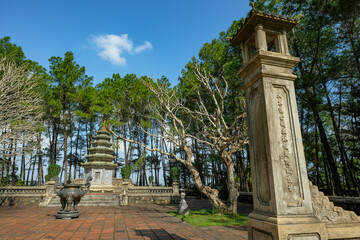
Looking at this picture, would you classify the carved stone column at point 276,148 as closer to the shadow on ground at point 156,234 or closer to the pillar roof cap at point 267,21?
the pillar roof cap at point 267,21

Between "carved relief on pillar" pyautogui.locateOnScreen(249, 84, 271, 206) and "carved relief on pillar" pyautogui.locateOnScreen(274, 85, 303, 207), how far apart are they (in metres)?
0.21

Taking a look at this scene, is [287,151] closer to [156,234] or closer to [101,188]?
[156,234]

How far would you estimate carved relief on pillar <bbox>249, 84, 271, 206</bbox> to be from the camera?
10.6 ft

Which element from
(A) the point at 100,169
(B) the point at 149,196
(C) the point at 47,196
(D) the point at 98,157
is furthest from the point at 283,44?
(D) the point at 98,157

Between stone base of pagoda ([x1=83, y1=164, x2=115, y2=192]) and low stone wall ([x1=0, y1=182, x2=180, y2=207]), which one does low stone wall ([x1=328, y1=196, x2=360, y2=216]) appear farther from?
stone base of pagoda ([x1=83, y1=164, x2=115, y2=192])

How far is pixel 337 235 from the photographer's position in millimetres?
3451

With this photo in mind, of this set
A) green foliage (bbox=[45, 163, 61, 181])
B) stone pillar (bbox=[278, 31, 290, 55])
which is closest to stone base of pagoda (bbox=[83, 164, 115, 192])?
green foliage (bbox=[45, 163, 61, 181])

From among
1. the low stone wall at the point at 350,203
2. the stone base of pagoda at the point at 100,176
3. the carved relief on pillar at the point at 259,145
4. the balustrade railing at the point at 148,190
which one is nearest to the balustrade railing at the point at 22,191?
the stone base of pagoda at the point at 100,176

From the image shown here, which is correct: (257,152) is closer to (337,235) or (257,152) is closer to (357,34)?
(337,235)

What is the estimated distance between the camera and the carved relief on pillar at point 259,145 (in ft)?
10.6

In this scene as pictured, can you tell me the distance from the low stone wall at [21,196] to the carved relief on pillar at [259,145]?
16.7 m

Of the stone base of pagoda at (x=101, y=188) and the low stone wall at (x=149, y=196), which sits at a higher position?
the stone base of pagoda at (x=101, y=188)

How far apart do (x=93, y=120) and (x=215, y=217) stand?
2655 cm

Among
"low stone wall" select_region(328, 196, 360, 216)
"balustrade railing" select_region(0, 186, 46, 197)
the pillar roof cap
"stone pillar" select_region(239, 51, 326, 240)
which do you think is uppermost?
the pillar roof cap
